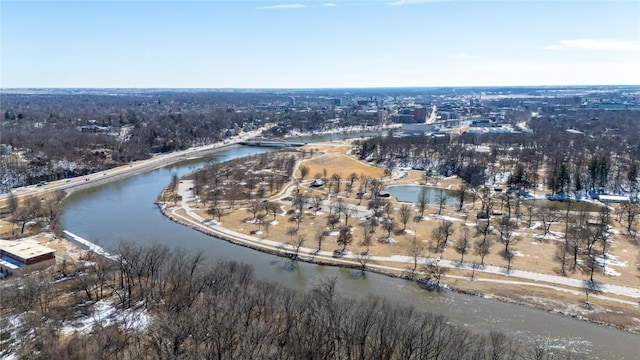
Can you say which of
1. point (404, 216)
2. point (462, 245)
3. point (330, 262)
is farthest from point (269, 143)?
point (462, 245)

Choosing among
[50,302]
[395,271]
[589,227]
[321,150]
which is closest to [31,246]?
[50,302]

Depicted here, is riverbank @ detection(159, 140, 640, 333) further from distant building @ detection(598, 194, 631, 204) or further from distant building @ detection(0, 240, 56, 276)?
distant building @ detection(598, 194, 631, 204)

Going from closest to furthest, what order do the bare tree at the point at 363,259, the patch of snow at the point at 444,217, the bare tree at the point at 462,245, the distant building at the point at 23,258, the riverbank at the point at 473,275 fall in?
the riverbank at the point at 473,275 → the distant building at the point at 23,258 → the bare tree at the point at 363,259 → the bare tree at the point at 462,245 → the patch of snow at the point at 444,217

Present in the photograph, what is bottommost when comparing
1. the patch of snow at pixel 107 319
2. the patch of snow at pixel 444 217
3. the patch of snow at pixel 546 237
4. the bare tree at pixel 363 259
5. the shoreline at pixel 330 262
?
the shoreline at pixel 330 262

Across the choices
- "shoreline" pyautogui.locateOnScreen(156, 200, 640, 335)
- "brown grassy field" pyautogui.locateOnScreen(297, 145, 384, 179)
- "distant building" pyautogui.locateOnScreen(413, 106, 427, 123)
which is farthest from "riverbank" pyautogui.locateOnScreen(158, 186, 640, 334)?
"distant building" pyautogui.locateOnScreen(413, 106, 427, 123)

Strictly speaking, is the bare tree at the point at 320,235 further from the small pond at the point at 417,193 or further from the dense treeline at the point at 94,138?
the dense treeline at the point at 94,138

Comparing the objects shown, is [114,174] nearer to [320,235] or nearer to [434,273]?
[320,235]

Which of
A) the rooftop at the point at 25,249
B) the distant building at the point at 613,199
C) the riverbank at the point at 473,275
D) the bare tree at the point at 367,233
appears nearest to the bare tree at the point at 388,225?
the bare tree at the point at 367,233

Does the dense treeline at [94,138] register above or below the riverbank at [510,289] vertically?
above
